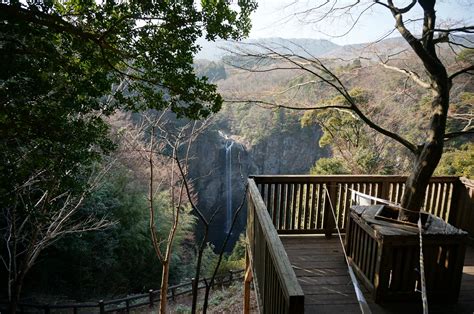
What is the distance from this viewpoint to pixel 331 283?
10.6 feet

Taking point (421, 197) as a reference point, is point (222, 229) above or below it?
below

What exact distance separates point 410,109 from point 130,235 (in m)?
10.3

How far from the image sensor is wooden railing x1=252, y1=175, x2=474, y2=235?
14.4ft

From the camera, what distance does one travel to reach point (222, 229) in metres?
24.8

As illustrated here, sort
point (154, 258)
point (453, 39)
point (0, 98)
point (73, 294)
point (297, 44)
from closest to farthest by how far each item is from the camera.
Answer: point (0, 98) < point (453, 39) < point (297, 44) < point (73, 294) < point (154, 258)

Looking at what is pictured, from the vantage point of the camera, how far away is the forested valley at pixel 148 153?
3.12 metres

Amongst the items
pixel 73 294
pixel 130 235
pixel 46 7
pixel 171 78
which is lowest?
pixel 73 294

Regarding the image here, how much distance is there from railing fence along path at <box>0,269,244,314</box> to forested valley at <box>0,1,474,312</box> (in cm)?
103

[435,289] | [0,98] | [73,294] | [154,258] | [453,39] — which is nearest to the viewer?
[0,98]

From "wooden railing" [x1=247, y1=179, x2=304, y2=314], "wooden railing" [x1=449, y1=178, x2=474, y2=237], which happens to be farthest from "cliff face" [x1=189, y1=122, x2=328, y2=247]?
"wooden railing" [x1=247, y1=179, x2=304, y2=314]

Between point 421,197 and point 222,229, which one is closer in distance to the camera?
point 421,197

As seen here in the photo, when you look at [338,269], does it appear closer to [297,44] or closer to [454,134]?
[454,134]

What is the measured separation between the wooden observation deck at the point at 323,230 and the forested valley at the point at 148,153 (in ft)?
2.15

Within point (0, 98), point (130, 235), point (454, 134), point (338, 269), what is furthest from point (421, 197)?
point (130, 235)
